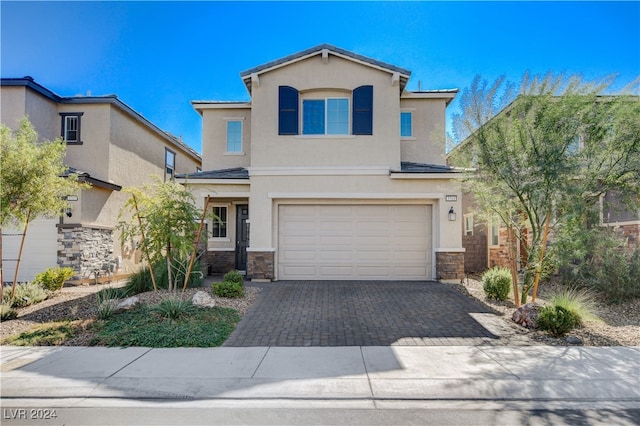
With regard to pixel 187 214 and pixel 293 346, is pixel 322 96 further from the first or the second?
pixel 293 346

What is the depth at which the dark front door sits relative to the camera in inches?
570

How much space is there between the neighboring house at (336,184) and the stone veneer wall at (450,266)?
3 centimetres

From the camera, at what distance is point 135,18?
10867mm

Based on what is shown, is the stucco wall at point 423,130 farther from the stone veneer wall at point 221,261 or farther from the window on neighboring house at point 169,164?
the window on neighboring house at point 169,164

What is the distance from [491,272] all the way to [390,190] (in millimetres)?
3921

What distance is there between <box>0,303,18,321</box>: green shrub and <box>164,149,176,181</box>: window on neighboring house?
11922mm

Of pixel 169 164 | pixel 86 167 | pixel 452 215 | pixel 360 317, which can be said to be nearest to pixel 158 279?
pixel 360 317

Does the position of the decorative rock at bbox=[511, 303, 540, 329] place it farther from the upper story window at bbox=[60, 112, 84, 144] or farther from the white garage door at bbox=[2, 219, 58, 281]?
the upper story window at bbox=[60, 112, 84, 144]

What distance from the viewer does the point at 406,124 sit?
1432cm

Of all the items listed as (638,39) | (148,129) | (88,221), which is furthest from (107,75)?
(638,39)

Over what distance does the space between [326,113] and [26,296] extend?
10.0 meters

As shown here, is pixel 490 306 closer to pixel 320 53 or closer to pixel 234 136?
pixel 320 53

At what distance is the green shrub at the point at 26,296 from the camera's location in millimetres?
9070

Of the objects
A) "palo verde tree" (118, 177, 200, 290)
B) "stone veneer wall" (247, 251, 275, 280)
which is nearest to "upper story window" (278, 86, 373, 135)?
"stone veneer wall" (247, 251, 275, 280)
